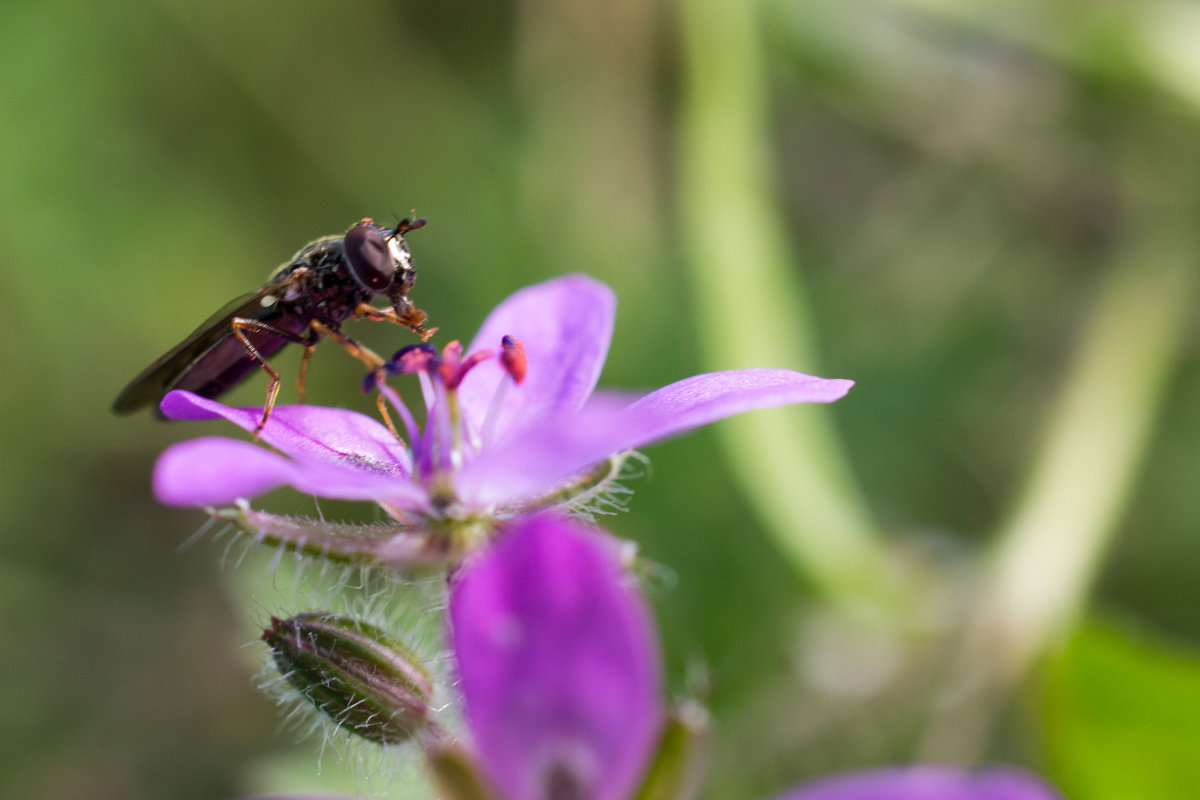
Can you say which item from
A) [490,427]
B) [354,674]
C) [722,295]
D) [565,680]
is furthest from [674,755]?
[722,295]

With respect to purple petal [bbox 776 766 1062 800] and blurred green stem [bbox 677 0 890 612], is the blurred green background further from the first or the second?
purple petal [bbox 776 766 1062 800]

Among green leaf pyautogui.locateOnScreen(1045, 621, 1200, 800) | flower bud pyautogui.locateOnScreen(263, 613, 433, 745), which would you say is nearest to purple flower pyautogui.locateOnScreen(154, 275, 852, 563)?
flower bud pyautogui.locateOnScreen(263, 613, 433, 745)

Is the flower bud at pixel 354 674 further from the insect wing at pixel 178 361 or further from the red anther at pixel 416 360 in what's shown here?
the insect wing at pixel 178 361

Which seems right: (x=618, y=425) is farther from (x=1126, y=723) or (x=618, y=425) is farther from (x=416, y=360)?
(x=1126, y=723)

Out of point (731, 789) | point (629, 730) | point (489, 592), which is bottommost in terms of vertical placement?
point (731, 789)

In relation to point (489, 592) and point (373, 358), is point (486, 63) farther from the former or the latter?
point (489, 592)

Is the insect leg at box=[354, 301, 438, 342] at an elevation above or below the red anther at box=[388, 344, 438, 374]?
below

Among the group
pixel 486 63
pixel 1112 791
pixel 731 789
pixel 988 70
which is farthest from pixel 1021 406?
pixel 486 63
